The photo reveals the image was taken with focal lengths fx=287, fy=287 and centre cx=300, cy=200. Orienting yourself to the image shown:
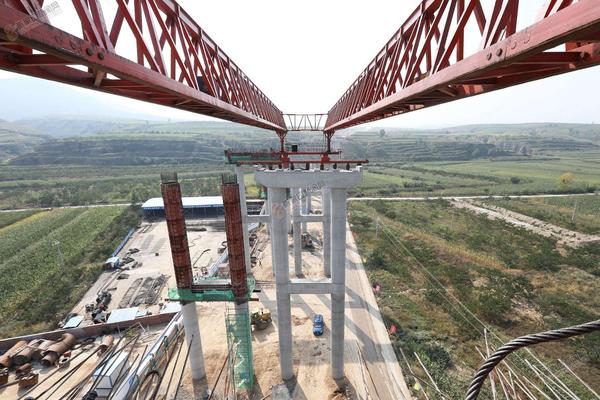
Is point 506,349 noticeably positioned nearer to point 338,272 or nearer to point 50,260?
point 338,272

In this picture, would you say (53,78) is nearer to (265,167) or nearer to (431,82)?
(431,82)

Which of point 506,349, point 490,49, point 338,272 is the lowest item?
point 338,272

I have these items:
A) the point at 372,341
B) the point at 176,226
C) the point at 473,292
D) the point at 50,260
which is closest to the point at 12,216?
the point at 50,260

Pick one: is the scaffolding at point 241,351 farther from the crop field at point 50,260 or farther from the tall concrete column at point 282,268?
the crop field at point 50,260

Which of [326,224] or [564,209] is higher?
[326,224]

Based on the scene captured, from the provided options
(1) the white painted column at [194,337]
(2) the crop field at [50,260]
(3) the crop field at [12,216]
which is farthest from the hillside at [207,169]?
(1) the white painted column at [194,337]

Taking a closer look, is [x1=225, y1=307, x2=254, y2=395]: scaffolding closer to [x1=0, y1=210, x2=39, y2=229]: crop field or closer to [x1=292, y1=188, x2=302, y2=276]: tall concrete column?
[x1=292, y1=188, x2=302, y2=276]: tall concrete column
